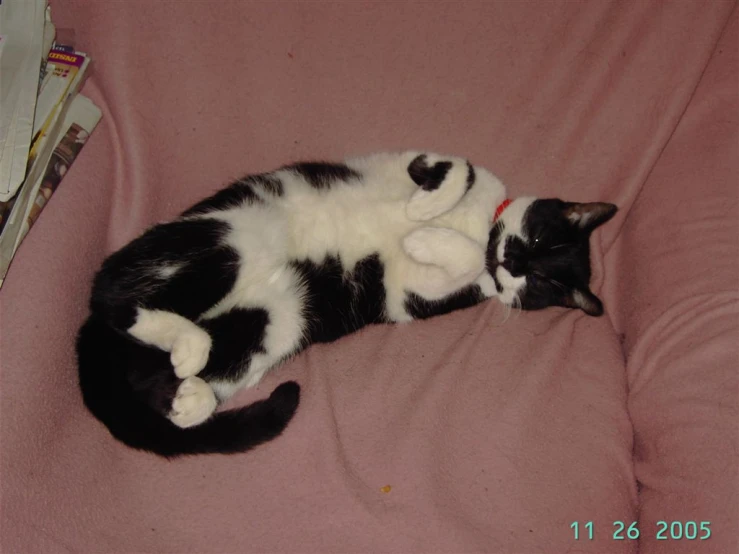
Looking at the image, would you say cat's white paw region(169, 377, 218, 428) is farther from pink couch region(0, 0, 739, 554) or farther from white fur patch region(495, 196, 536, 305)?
white fur patch region(495, 196, 536, 305)

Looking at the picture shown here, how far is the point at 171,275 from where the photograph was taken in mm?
1256

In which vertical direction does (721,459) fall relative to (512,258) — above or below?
below

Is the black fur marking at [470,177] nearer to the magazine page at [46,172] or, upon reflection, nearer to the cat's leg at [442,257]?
the cat's leg at [442,257]

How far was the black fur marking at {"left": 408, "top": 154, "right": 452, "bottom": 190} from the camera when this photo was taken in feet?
4.61

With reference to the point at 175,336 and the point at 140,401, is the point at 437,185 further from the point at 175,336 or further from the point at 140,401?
the point at 140,401

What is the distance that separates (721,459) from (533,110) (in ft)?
3.32

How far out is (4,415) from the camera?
1.19 meters

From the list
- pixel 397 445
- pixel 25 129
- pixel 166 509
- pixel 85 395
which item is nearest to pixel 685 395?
pixel 397 445

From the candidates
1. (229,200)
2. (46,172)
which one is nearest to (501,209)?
(229,200)

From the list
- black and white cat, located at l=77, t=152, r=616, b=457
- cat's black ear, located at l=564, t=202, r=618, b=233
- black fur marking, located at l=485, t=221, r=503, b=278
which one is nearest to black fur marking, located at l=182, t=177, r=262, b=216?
black and white cat, located at l=77, t=152, r=616, b=457

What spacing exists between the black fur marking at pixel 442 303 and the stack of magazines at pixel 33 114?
0.99 metres

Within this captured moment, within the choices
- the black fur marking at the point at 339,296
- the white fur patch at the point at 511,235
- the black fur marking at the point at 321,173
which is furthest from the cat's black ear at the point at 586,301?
the black fur marking at the point at 321,173

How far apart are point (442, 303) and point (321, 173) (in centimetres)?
49

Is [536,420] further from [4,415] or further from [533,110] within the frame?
[4,415]
